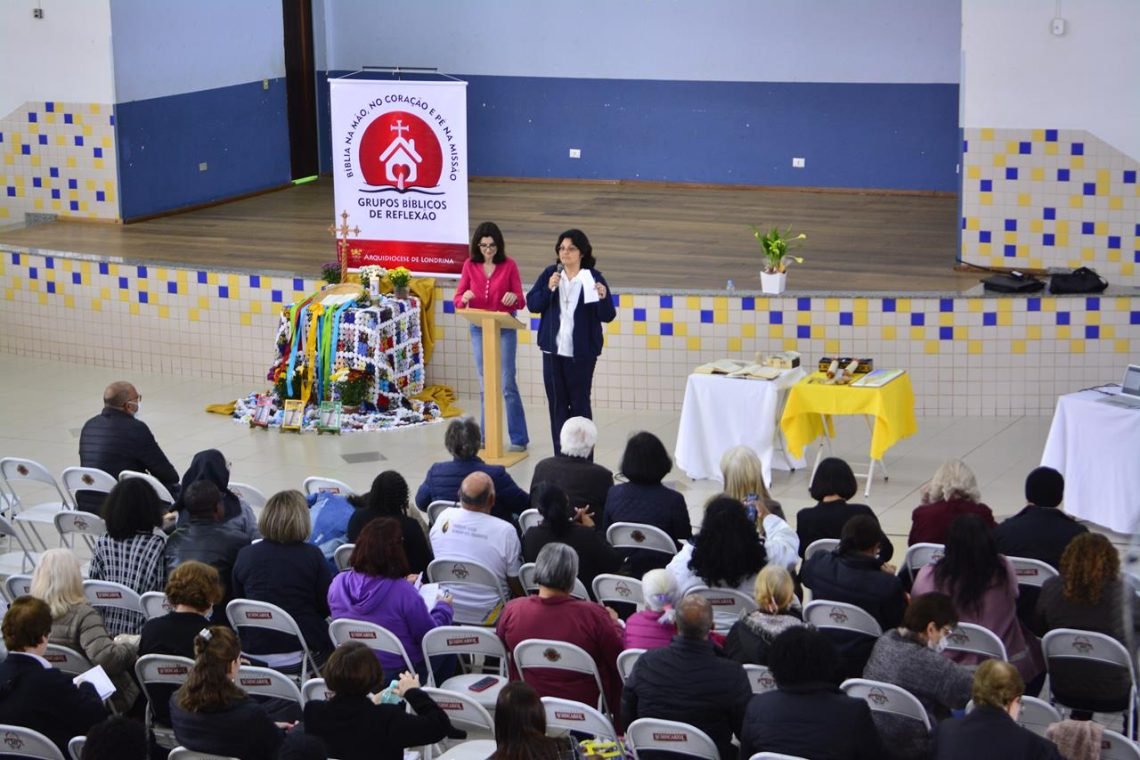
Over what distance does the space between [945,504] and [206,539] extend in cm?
312

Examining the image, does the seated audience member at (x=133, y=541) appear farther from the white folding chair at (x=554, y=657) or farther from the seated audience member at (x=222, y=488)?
the white folding chair at (x=554, y=657)

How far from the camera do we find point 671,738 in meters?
4.95

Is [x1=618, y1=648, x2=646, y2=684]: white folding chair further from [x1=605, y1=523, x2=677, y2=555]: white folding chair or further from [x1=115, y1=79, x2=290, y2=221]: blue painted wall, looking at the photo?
[x1=115, y1=79, x2=290, y2=221]: blue painted wall

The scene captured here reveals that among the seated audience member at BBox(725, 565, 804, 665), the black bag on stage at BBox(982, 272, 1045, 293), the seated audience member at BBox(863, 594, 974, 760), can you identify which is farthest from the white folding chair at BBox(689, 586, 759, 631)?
the black bag on stage at BBox(982, 272, 1045, 293)

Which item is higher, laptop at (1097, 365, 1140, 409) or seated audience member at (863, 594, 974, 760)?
laptop at (1097, 365, 1140, 409)

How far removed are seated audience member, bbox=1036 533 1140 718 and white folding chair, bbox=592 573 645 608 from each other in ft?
5.09

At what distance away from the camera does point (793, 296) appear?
10938 millimetres

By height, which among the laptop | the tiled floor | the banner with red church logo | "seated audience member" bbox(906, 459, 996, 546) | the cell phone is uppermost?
the banner with red church logo

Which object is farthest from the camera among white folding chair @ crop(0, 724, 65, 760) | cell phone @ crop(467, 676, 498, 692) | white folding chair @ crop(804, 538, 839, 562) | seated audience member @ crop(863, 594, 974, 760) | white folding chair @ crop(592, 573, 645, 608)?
white folding chair @ crop(804, 538, 839, 562)

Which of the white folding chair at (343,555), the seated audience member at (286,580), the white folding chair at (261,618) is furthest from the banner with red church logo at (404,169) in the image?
the white folding chair at (261,618)

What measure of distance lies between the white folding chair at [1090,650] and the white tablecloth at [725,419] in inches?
147

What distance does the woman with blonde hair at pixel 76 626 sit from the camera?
5.83m

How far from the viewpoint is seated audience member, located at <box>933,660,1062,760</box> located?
4.56 meters

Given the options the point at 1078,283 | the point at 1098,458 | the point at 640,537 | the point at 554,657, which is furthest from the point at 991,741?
the point at 1078,283
